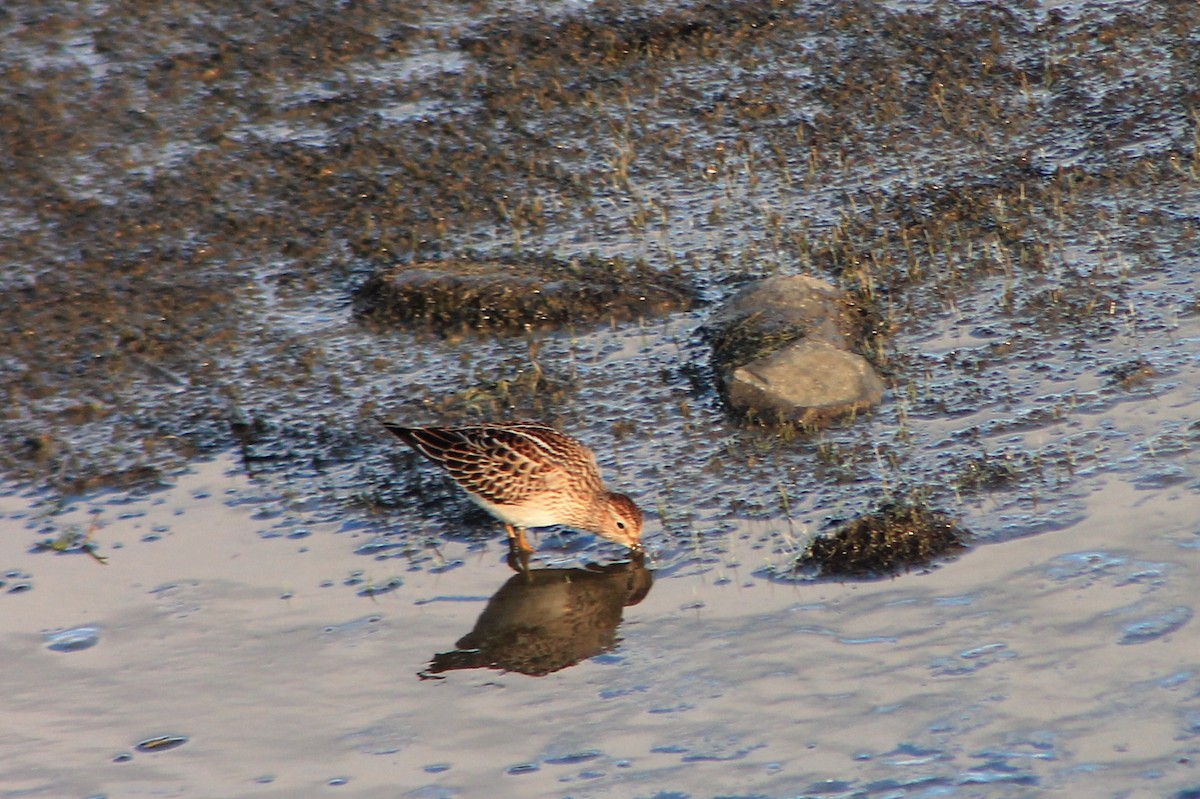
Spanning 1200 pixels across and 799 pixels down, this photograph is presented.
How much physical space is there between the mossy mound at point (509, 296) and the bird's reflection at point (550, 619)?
2.95 meters

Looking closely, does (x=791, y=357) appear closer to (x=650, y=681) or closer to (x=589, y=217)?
(x=650, y=681)

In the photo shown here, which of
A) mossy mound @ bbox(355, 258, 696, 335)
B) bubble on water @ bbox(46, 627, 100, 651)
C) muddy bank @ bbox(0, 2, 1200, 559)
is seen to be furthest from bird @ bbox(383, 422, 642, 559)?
mossy mound @ bbox(355, 258, 696, 335)

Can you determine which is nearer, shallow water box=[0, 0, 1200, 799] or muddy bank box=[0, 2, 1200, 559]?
shallow water box=[0, 0, 1200, 799]

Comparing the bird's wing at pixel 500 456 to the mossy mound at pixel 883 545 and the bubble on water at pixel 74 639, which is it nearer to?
the mossy mound at pixel 883 545

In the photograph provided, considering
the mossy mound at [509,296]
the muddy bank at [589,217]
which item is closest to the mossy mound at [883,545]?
the muddy bank at [589,217]

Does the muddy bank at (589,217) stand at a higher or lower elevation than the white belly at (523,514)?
higher

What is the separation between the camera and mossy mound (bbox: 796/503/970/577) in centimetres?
829

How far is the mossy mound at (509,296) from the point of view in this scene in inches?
444

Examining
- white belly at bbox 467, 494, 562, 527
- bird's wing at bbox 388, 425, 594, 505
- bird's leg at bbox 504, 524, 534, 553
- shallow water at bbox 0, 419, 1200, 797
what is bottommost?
shallow water at bbox 0, 419, 1200, 797

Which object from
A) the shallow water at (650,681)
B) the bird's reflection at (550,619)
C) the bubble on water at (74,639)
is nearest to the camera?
the shallow water at (650,681)

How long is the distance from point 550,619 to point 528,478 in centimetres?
81

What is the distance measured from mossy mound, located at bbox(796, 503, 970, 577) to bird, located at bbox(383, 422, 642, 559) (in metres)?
1.06

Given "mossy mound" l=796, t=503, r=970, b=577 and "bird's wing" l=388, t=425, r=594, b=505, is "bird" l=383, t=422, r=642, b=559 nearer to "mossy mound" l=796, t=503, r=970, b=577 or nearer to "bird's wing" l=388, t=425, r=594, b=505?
"bird's wing" l=388, t=425, r=594, b=505

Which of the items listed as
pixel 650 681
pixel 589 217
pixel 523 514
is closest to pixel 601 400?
pixel 523 514
